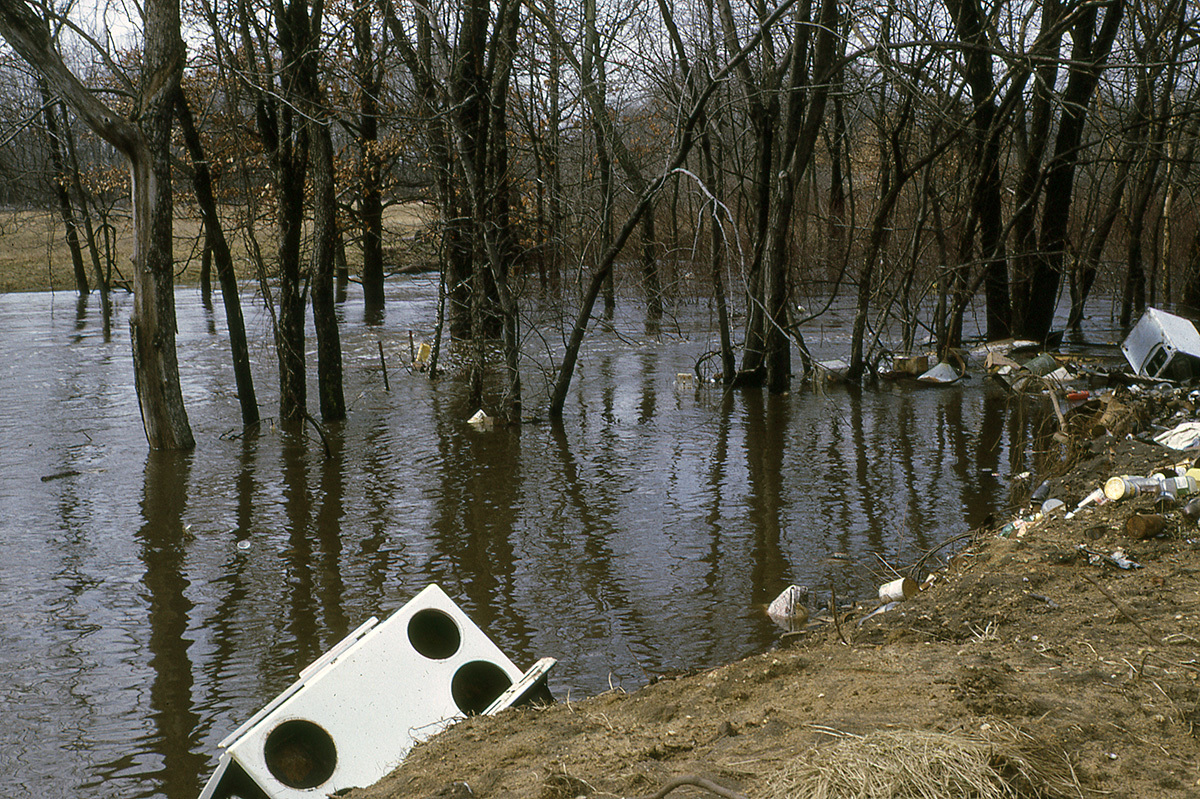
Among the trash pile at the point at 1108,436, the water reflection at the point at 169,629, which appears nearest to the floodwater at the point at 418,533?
the water reflection at the point at 169,629

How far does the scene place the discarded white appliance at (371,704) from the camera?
3215 mm

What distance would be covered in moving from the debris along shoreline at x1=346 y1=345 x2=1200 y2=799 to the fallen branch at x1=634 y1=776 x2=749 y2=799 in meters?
0.02

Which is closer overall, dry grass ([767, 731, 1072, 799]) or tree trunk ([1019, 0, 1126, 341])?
dry grass ([767, 731, 1072, 799])

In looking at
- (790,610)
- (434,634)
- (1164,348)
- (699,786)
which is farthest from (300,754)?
(1164,348)

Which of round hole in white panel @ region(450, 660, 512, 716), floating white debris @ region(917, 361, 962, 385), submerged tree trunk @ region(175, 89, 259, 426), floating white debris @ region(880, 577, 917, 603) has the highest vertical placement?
submerged tree trunk @ region(175, 89, 259, 426)

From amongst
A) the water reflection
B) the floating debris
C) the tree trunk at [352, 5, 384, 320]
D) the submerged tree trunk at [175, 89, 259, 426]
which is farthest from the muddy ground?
the tree trunk at [352, 5, 384, 320]

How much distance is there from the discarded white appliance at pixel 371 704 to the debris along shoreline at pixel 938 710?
0.15 m

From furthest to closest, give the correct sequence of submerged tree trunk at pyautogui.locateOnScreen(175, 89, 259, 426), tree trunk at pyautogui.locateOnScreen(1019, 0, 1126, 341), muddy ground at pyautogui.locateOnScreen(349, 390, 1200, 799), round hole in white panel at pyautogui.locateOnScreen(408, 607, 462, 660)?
tree trunk at pyautogui.locateOnScreen(1019, 0, 1126, 341) < submerged tree trunk at pyautogui.locateOnScreen(175, 89, 259, 426) < round hole in white panel at pyautogui.locateOnScreen(408, 607, 462, 660) < muddy ground at pyautogui.locateOnScreen(349, 390, 1200, 799)

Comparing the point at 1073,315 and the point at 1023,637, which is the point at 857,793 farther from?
the point at 1073,315

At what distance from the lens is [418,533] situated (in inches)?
293

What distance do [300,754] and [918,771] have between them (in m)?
2.06

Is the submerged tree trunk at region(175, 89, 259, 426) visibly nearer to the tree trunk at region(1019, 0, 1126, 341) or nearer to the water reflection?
the water reflection

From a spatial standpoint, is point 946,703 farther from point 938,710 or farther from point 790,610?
point 790,610

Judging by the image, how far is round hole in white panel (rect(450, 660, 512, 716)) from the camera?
3.87m
